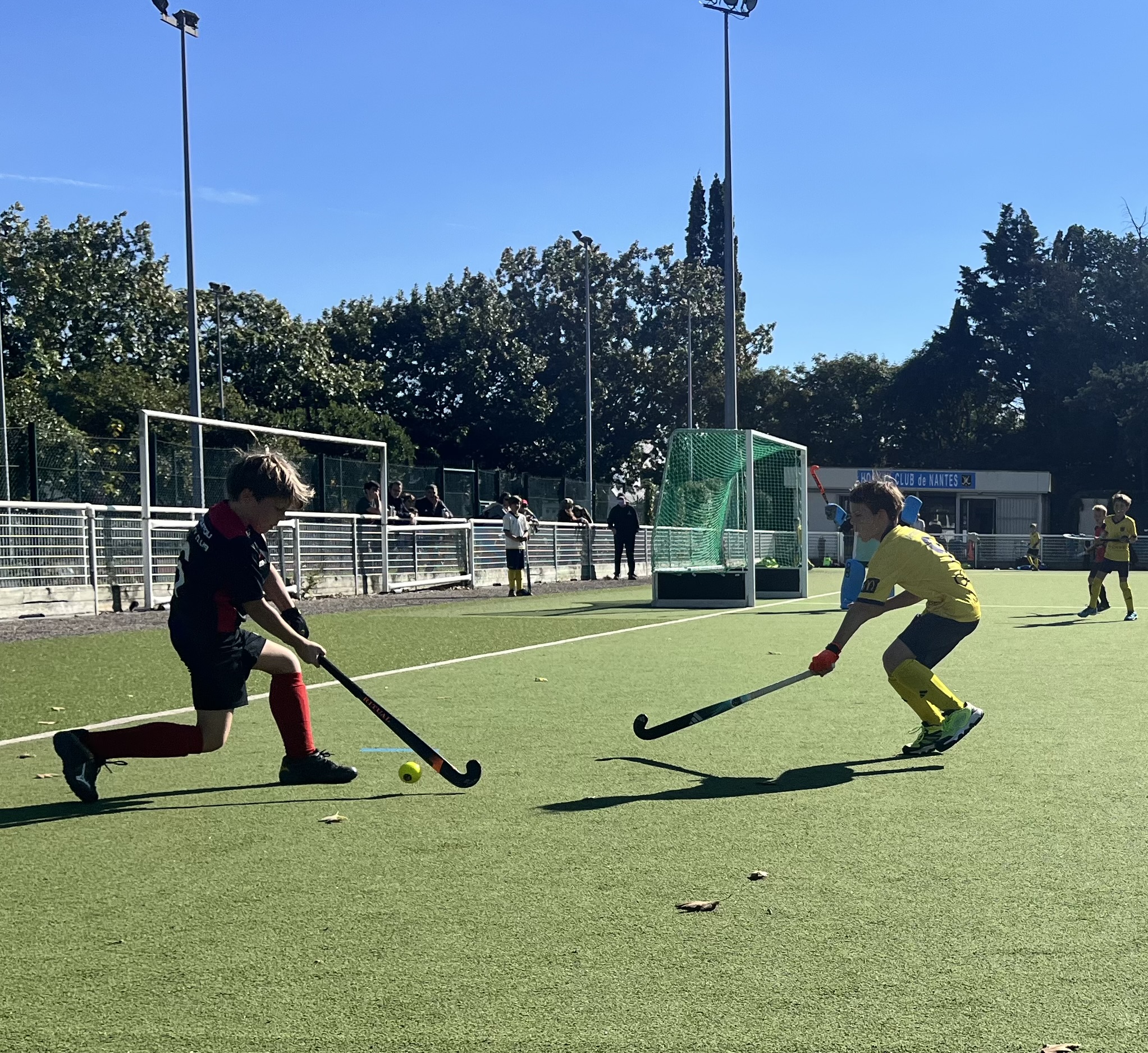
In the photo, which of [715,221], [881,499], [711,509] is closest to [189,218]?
[711,509]

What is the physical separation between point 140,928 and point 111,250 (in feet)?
171

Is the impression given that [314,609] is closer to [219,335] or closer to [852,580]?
[852,580]

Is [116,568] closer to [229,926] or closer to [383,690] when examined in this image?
[383,690]

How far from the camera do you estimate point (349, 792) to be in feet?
18.1

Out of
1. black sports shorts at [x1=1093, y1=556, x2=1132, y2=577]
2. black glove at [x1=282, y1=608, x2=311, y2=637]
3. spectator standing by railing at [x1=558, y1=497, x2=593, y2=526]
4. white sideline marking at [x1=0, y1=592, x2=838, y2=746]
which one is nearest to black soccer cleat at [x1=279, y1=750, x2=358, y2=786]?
black glove at [x1=282, y1=608, x2=311, y2=637]

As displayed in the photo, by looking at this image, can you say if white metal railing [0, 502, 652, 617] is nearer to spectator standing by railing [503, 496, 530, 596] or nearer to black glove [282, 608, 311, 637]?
spectator standing by railing [503, 496, 530, 596]

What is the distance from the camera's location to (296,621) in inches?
212

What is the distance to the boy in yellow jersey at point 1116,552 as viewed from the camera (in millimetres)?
17094

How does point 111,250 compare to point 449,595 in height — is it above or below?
above

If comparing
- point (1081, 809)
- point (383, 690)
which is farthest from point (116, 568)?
point (1081, 809)

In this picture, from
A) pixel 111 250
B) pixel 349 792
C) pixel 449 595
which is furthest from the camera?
pixel 111 250

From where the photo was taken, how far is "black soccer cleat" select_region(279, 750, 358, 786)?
219 inches

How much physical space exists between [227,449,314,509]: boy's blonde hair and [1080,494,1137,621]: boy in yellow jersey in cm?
1377

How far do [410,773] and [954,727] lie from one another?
2.41m
